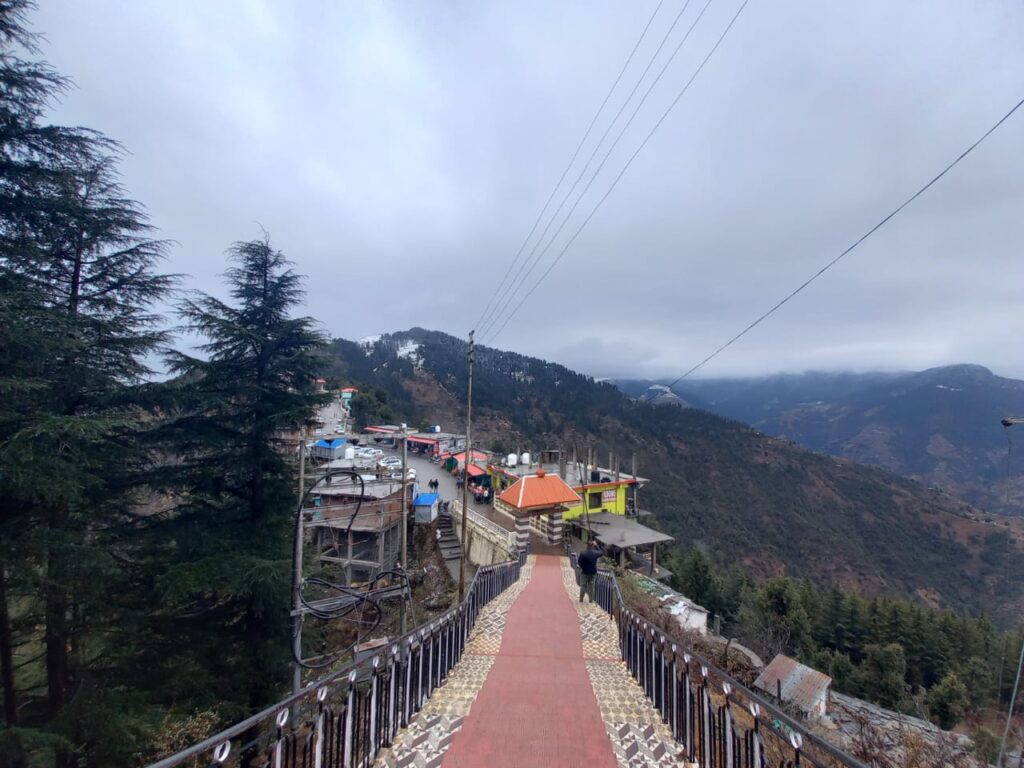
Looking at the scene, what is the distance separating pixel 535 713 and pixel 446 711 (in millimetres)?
1119

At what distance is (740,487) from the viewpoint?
79.5m

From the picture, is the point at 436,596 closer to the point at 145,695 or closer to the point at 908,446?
the point at 145,695

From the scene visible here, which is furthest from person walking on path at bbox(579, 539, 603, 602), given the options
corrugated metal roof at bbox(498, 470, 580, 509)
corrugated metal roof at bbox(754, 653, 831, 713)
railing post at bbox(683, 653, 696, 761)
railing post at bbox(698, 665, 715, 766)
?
corrugated metal roof at bbox(498, 470, 580, 509)

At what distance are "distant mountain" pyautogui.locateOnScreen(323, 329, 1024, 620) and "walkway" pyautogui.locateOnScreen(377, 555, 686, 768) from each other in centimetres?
4311

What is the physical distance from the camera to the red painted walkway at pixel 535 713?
4562mm

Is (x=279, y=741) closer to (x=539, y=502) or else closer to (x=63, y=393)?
(x=63, y=393)

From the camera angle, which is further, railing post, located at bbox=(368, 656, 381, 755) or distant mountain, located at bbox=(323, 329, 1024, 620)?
distant mountain, located at bbox=(323, 329, 1024, 620)

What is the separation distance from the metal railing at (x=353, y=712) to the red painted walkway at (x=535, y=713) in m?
0.73

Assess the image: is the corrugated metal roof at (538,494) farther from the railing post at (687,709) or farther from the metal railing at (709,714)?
the railing post at (687,709)

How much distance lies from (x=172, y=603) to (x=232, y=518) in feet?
6.27

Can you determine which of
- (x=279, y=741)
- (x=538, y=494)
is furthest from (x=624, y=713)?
(x=538, y=494)

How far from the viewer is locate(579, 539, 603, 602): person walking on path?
11.2 meters

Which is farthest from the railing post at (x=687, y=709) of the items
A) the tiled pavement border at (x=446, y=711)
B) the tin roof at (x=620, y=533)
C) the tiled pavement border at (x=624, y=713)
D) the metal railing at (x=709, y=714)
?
the tin roof at (x=620, y=533)

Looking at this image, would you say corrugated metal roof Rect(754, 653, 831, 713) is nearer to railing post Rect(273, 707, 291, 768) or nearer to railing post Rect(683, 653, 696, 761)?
railing post Rect(683, 653, 696, 761)
